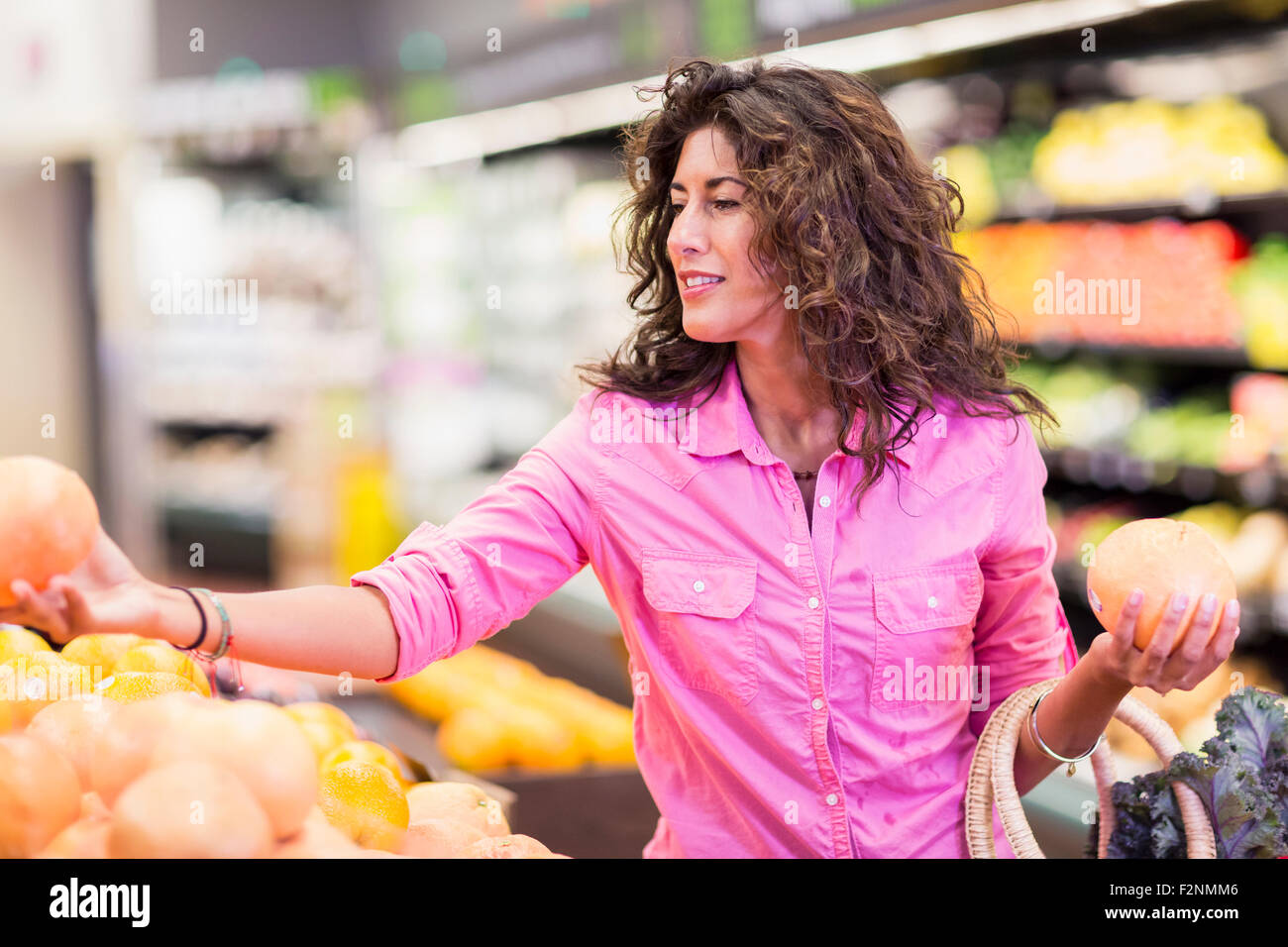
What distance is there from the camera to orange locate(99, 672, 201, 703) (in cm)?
130

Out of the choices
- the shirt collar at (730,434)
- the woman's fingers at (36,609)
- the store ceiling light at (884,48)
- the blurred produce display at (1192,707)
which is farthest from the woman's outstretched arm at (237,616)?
the blurred produce display at (1192,707)

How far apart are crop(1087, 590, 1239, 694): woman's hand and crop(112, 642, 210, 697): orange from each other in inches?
40.6

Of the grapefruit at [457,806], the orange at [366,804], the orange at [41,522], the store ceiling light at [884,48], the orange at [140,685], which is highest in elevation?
the store ceiling light at [884,48]

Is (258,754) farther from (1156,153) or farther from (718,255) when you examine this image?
(1156,153)

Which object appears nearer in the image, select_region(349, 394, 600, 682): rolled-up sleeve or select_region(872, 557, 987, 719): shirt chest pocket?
select_region(349, 394, 600, 682): rolled-up sleeve

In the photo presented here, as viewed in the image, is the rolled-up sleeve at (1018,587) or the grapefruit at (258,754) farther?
the rolled-up sleeve at (1018,587)

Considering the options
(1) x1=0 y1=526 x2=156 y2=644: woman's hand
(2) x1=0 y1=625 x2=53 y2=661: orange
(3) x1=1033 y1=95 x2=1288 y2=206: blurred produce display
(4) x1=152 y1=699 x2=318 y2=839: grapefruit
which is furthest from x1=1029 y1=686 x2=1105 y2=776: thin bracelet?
(3) x1=1033 y1=95 x2=1288 y2=206: blurred produce display

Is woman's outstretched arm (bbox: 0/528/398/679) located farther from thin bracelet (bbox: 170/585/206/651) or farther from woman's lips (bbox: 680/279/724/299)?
woman's lips (bbox: 680/279/724/299)

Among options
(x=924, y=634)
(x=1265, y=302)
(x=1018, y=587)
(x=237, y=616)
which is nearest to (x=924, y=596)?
(x=924, y=634)

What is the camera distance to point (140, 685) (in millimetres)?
1317

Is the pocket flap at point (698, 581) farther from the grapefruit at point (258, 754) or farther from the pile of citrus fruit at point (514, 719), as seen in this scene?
the pile of citrus fruit at point (514, 719)

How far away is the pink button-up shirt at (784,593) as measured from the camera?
1.68 m

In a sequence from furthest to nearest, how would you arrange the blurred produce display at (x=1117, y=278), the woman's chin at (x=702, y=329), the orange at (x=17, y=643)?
the blurred produce display at (x=1117, y=278)
the woman's chin at (x=702, y=329)
the orange at (x=17, y=643)

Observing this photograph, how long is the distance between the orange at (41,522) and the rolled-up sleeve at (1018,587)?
116cm
